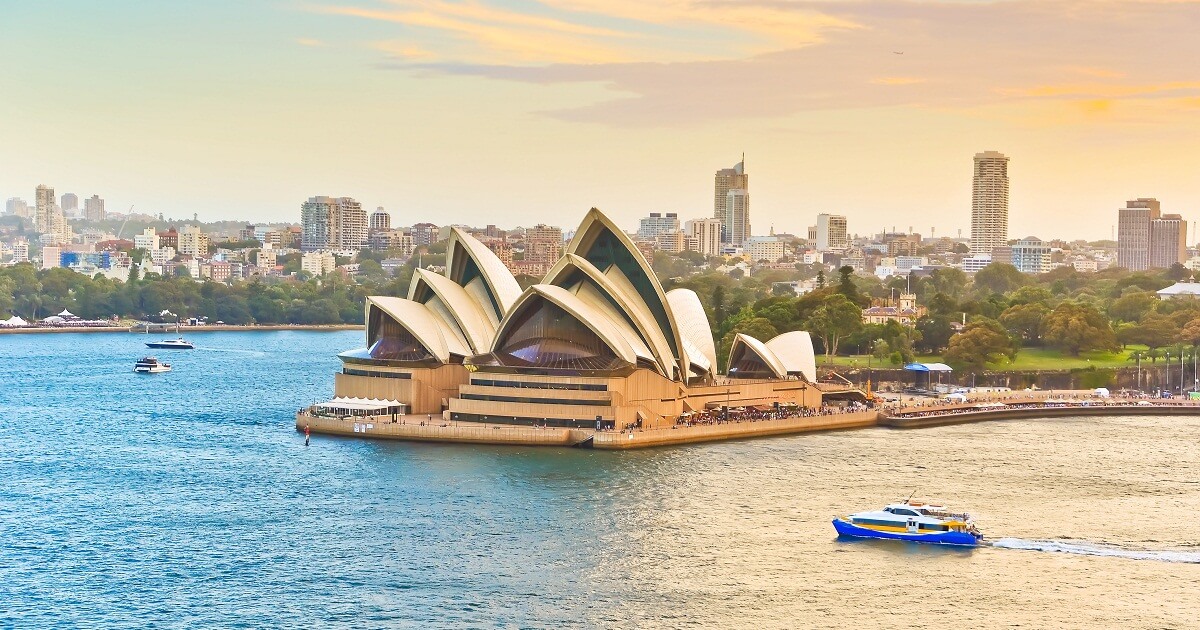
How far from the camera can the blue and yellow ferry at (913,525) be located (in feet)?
116

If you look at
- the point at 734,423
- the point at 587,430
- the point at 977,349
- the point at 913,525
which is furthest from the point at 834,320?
the point at 913,525

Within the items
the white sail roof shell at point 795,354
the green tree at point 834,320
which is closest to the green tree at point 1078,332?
the green tree at point 834,320

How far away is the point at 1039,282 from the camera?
159 meters

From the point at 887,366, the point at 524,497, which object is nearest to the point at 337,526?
the point at 524,497

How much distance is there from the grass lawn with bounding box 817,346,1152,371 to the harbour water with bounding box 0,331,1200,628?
68.0ft

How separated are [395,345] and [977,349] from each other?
1230 inches

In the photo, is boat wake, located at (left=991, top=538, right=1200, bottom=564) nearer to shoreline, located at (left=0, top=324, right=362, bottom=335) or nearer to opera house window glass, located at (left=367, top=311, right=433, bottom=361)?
opera house window glass, located at (left=367, top=311, right=433, bottom=361)

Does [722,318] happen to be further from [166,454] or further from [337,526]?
[337,526]

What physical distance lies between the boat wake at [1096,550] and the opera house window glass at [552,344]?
18127 millimetres

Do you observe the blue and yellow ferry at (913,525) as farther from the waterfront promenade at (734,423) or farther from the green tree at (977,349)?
the green tree at (977,349)

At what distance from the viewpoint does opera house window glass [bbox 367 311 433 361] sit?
54875mm

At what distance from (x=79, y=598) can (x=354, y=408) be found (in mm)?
22762

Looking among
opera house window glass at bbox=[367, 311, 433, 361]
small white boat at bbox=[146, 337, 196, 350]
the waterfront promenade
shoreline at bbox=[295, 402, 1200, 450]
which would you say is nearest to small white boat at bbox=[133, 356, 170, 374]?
small white boat at bbox=[146, 337, 196, 350]

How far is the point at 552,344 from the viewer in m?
51.8
